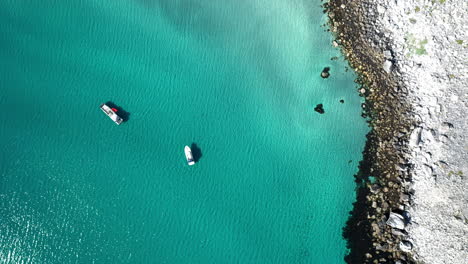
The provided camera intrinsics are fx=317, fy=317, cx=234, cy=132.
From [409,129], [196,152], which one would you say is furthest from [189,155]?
[409,129]

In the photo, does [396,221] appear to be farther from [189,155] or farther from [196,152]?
[189,155]

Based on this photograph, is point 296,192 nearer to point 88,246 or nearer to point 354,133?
point 354,133

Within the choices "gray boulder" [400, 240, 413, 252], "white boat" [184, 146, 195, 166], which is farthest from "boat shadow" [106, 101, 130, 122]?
"gray boulder" [400, 240, 413, 252]

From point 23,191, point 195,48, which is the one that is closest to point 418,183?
point 195,48

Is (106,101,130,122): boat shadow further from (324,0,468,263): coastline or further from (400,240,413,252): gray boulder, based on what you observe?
(400,240,413,252): gray boulder

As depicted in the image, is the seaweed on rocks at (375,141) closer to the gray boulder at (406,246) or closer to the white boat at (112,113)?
the gray boulder at (406,246)

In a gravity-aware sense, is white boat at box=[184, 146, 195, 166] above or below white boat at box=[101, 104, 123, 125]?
below

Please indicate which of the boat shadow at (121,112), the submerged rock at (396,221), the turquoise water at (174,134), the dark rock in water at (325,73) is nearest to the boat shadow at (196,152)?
the turquoise water at (174,134)
